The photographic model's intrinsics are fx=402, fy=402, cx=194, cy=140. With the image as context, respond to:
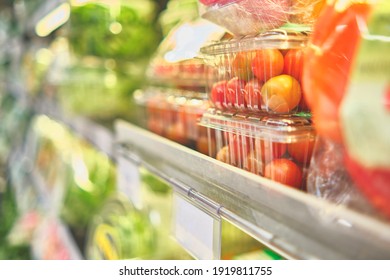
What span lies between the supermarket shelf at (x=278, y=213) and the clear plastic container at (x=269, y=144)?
0.16ft

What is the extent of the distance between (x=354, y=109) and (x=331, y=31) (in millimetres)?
129

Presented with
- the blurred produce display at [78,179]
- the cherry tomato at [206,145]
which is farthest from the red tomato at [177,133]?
the blurred produce display at [78,179]

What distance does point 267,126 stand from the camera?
0.60 meters

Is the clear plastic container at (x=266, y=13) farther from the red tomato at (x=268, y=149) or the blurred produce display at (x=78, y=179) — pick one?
the blurred produce display at (x=78, y=179)

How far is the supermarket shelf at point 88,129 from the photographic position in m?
1.43

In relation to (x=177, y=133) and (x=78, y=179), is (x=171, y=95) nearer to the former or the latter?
(x=177, y=133)

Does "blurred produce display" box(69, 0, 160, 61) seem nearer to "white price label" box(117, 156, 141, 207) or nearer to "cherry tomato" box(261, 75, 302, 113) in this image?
"white price label" box(117, 156, 141, 207)

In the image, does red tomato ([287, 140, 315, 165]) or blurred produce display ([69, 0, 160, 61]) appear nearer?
red tomato ([287, 140, 315, 165])

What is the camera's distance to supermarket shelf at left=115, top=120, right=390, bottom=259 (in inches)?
15.0

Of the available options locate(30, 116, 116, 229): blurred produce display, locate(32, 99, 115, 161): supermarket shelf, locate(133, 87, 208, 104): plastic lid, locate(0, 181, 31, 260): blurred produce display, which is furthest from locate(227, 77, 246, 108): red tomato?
locate(0, 181, 31, 260): blurred produce display
